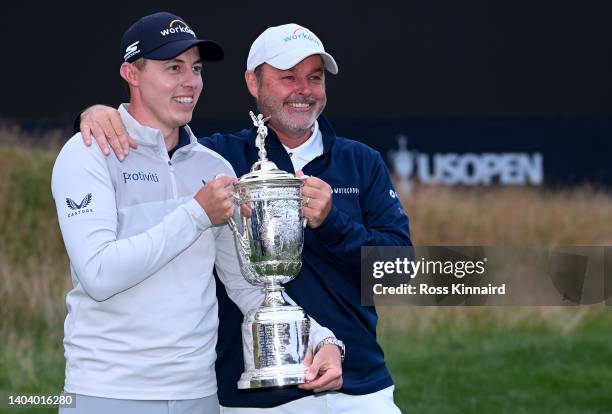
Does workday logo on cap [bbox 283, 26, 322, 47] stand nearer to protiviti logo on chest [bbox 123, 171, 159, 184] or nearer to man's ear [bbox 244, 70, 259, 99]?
man's ear [bbox 244, 70, 259, 99]

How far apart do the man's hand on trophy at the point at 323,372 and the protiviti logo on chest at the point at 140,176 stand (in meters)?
0.70

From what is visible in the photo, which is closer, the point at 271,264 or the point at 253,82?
the point at 271,264

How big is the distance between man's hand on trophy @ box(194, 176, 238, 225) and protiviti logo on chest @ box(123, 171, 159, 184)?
174 mm

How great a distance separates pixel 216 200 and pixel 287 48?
98 cm

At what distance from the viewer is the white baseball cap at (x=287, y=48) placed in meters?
4.07

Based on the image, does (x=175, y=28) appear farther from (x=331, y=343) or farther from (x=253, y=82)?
(x=331, y=343)

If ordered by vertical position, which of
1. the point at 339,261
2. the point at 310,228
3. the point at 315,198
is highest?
the point at 315,198

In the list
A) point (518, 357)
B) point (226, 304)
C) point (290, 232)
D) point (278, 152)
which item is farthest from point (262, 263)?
point (518, 357)

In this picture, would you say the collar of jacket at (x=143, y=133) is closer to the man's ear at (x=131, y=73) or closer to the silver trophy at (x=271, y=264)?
the man's ear at (x=131, y=73)

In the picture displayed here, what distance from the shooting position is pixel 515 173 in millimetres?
10984

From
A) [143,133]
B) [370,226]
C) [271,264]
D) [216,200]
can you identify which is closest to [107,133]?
[143,133]

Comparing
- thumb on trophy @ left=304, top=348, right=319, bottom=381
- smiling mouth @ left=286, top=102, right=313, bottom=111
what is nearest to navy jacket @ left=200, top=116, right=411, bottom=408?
smiling mouth @ left=286, top=102, right=313, bottom=111

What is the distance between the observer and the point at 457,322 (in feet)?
33.1

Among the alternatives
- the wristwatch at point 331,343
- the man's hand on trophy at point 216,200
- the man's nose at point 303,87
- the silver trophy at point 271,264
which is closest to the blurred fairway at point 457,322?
the man's nose at point 303,87
